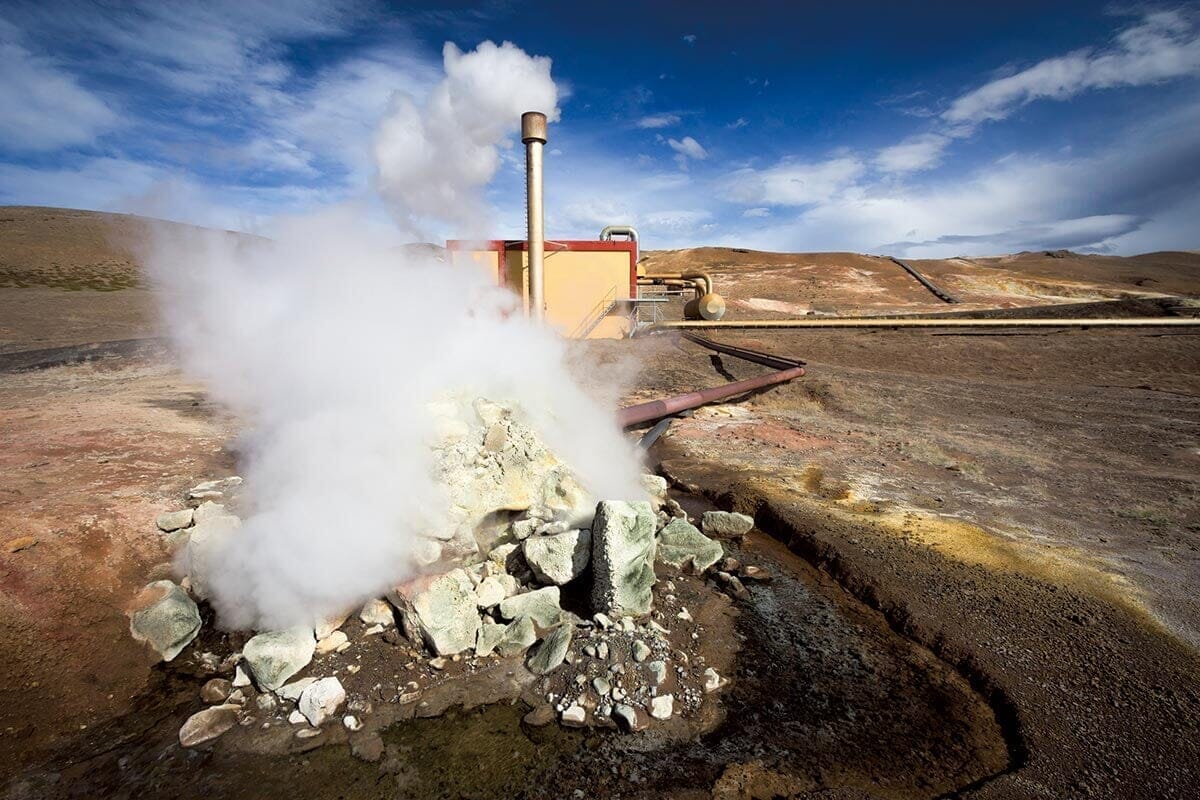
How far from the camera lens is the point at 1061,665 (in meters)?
3.55

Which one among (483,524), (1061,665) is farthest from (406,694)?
(1061,665)

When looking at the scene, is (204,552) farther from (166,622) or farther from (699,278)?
(699,278)

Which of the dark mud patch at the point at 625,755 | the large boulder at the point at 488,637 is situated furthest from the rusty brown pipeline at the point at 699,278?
the dark mud patch at the point at 625,755

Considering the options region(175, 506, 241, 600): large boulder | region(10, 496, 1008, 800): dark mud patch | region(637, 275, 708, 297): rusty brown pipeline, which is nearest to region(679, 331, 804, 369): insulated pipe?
region(637, 275, 708, 297): rusty brown pipeline

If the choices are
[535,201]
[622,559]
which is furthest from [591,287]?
[622,559]

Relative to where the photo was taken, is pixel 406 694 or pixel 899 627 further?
pixel 899 627

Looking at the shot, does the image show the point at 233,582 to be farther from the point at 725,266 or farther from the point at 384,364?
the point at 725,266

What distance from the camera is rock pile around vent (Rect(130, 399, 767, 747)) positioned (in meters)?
3.39

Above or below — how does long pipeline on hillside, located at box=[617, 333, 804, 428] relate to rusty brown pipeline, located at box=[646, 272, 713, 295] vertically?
below

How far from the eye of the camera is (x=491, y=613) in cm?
407

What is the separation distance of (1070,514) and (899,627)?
3423 mm

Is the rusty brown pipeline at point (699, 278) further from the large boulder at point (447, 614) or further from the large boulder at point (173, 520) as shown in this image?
the large boulder at point (447, 614)

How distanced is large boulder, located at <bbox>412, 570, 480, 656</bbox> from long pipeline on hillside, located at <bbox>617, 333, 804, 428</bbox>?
4.64 metres

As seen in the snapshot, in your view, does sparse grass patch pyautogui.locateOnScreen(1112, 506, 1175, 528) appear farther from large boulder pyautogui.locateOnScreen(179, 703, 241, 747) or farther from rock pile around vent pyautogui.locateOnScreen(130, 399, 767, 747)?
large boulder pyautogui.locateOnScreen(179, 703, 241, 747)
